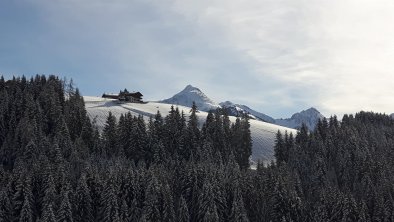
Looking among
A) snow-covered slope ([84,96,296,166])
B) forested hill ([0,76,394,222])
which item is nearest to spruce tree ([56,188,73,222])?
forested hill ([0,76,394,222])

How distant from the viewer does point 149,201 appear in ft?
265

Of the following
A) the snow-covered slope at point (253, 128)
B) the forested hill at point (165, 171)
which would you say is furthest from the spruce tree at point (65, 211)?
the snow-covered slope at point (253, 128)

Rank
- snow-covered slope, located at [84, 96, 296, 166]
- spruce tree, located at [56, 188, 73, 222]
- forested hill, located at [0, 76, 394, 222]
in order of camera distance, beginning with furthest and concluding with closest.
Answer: snow-covered slope, located at [84, 96, 296, 166], forested hill, located at [0, 76, 394, 222], spruce tree, located at [56, 188, 73, 222]

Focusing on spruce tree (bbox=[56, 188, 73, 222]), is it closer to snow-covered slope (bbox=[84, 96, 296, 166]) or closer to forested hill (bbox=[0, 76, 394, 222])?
forested hill (bbox=[0, 76, 394, 222])

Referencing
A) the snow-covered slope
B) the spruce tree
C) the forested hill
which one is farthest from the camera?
the snow-covered slope

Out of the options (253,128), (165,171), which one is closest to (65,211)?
(165,171)

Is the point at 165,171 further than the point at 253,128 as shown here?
No

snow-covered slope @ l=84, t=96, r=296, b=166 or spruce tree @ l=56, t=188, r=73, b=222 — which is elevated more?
snow-covered slope @ l=84, t=96, r=296, b=166

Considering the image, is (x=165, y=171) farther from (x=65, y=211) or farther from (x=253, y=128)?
(x=253, y=128)

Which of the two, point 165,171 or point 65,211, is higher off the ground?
point 165,171

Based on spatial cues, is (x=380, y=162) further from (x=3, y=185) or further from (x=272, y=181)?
(x=3, y=185)

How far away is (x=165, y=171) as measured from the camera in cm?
9706

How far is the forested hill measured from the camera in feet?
264

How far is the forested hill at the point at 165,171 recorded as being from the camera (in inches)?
3164
